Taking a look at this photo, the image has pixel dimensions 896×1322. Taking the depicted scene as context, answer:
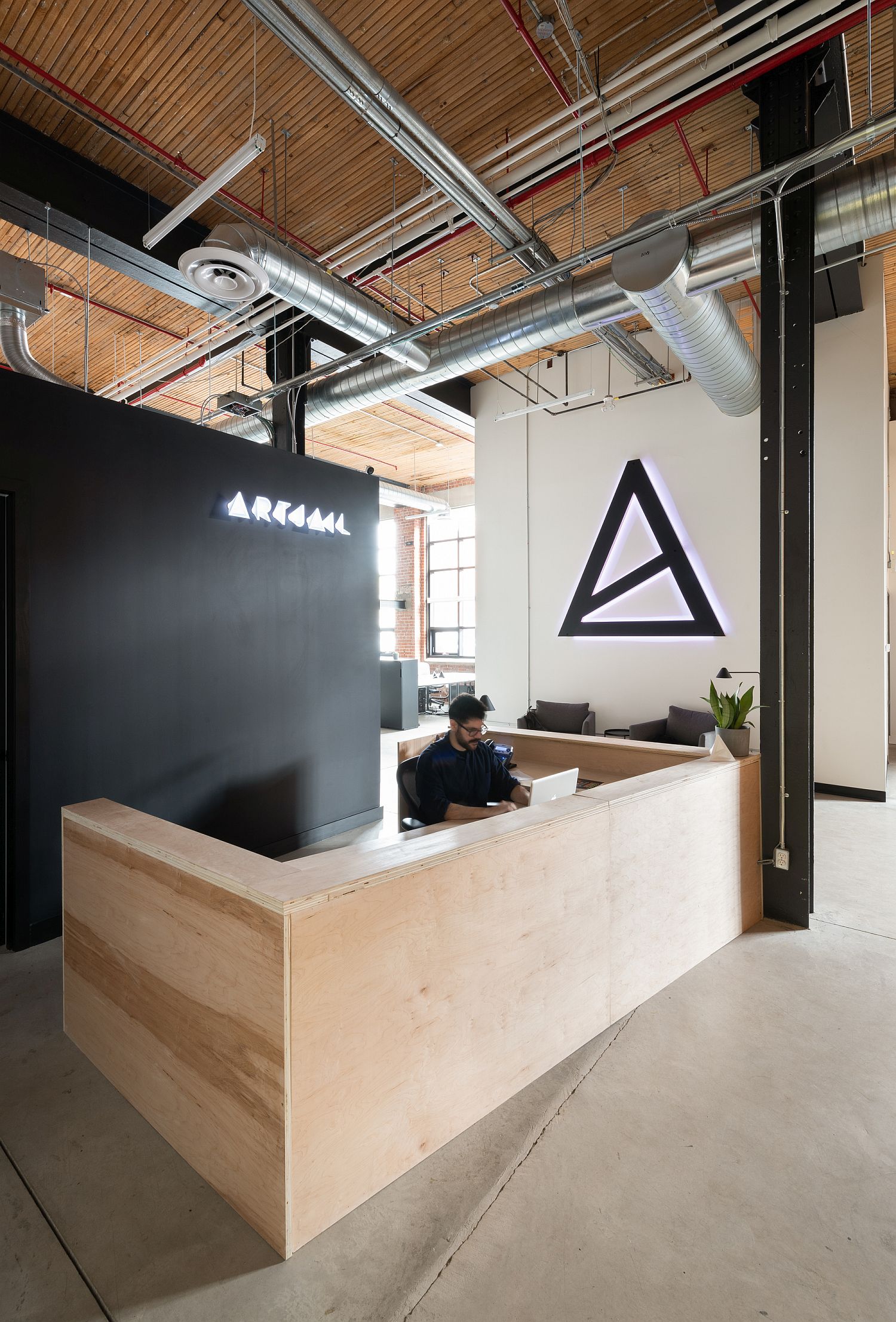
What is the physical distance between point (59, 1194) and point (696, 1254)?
1704 mm

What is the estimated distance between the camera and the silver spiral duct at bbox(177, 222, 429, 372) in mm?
3486

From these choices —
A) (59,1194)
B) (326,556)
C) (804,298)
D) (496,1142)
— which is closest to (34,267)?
(326,556)

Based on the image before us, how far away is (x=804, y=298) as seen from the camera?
352 cm

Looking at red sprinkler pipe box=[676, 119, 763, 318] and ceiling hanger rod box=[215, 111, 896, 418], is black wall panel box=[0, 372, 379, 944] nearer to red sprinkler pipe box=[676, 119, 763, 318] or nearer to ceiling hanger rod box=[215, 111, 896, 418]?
ceiling hanger rod box=[215, 111, 896, 418]

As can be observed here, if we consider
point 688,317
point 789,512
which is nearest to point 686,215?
point 688,317

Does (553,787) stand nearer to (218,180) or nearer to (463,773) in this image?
(463,773)

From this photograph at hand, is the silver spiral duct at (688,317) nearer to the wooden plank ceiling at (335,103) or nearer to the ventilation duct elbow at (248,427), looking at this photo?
the wooden plank ceiling at (335,103)

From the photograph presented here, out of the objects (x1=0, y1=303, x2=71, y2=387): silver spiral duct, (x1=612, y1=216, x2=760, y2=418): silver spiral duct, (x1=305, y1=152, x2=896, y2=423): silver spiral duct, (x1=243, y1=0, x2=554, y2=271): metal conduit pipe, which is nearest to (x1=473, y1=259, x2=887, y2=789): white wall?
(x1=612, y1=216, x2=760, y2=418): silver spiral duct

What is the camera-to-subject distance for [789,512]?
3.57 metres

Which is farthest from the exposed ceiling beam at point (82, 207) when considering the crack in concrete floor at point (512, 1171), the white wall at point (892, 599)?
the white wall at point (892, 599)

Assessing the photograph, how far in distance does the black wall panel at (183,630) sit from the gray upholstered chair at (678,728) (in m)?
2.80

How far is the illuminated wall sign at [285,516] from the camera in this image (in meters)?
4.60

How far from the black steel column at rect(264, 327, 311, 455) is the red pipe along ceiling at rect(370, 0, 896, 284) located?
1.86 m

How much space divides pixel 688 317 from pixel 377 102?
2.32 meters
